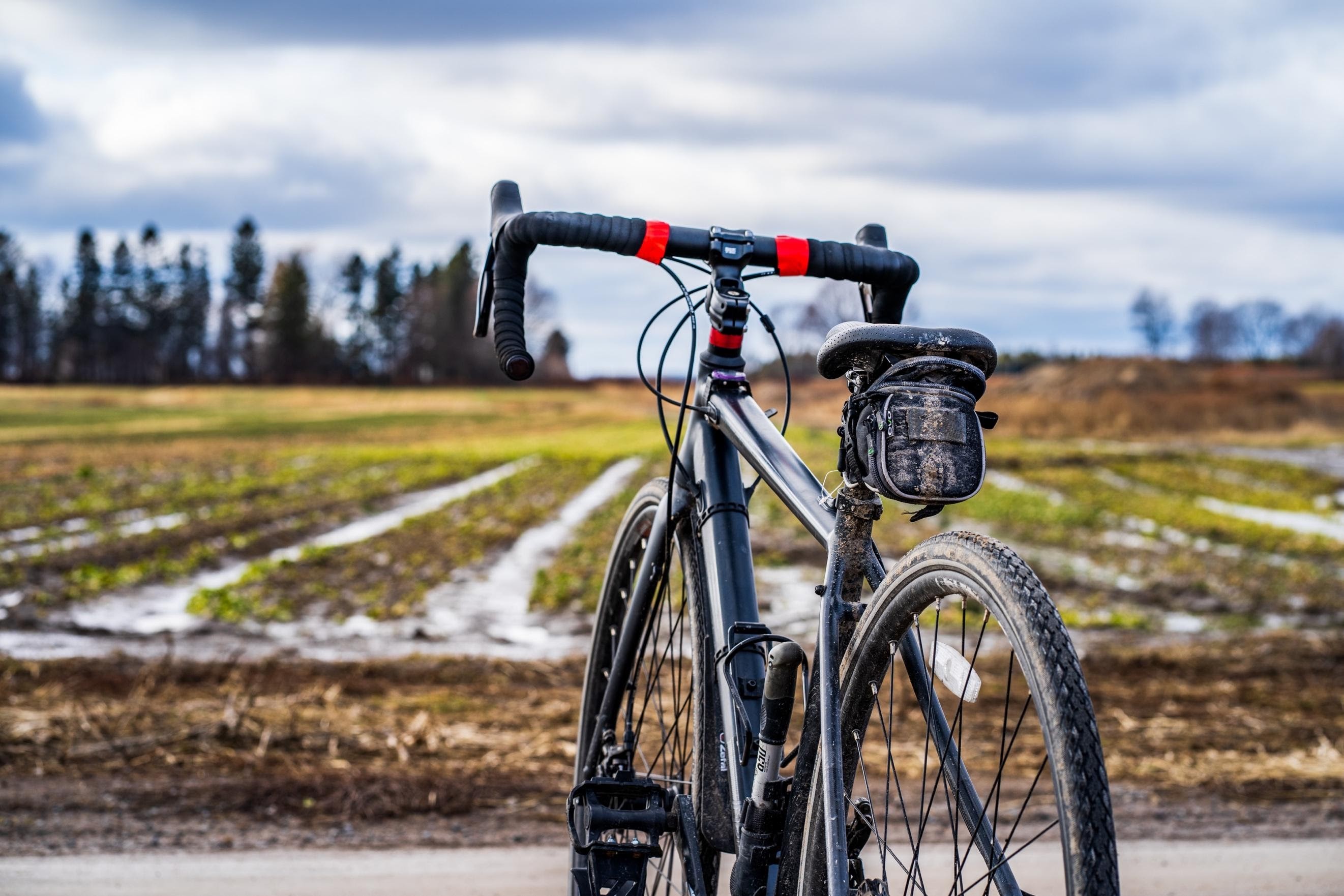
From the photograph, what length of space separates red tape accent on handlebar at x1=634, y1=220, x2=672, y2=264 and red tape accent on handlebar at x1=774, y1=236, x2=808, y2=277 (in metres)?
0.24

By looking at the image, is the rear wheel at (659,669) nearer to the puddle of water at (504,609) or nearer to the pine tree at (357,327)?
the puddle of water at (504,609)

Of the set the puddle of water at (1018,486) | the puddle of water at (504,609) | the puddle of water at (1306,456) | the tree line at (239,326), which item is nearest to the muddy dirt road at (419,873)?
the puddle of water at (504,609)

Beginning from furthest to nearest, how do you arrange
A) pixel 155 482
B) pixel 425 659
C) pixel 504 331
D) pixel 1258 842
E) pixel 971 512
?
pixel 155 482 → pixel 971 512 → pixel 425 659 → pixel 1258 842 → pixel 504 331

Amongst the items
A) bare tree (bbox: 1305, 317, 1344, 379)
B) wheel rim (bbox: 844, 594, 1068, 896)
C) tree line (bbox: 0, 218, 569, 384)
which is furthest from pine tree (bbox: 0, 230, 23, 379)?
bare tree (bbox: 1305, 317, 1344, 379)

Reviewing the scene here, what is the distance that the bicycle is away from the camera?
152 cm

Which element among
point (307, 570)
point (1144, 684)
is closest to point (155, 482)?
point (307, 570)

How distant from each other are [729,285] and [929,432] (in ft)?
3.01

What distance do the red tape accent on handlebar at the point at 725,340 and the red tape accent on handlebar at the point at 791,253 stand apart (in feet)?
0.60

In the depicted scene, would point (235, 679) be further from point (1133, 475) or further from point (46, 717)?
point (1133, 475)

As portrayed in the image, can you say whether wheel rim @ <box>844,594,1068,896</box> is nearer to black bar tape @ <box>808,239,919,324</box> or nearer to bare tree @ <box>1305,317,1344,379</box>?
black bar tape @ <box>808,239,919,324</box>

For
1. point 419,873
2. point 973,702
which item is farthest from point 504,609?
point 973,702

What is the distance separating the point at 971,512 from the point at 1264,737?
1025cm

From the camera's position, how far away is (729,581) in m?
2.35

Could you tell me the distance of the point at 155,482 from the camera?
19.0 metres
